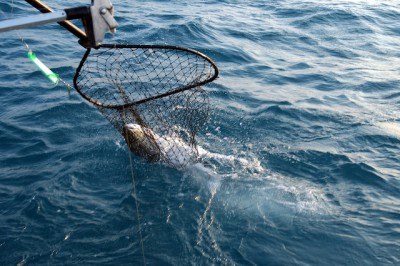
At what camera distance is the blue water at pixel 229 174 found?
5145mm

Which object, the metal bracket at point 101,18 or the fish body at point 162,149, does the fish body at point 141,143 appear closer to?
the fish body at point 162,149

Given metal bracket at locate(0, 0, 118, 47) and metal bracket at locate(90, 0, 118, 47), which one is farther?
metal bracket at locate(90, 0, 118, 47)

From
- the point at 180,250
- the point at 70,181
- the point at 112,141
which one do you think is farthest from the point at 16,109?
the point at 180,250

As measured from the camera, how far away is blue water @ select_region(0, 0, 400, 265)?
5.14m

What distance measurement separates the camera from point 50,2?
15.2 metres

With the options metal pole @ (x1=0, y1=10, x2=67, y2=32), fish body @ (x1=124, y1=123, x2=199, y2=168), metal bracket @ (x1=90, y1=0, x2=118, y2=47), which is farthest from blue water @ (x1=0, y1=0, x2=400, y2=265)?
metal pole @ (x1=0, y1=10, x2=67, y2=32)

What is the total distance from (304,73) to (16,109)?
7029mm

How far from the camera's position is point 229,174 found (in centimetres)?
675

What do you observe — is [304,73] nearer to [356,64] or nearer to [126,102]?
[356,64]

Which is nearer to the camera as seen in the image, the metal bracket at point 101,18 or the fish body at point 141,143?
the metal bracket at point 101,18

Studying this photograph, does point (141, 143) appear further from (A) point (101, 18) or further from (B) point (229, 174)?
(A) point (101, 18)

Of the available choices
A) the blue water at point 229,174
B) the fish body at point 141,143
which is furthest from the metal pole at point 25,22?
the fish body at point 141,143

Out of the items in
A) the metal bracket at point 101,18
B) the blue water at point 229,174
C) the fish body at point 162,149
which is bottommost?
the blue water at point 229,174

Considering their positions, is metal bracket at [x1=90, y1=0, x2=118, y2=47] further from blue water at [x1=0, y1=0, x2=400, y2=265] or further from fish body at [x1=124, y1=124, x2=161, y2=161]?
fish body at [x1=124, y1=124, x2=161, y2=161]
